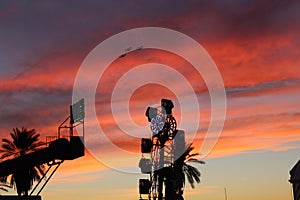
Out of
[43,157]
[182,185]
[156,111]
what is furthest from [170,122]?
[43,157]

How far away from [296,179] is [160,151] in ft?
64.8

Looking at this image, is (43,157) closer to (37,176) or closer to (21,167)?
(21,167)

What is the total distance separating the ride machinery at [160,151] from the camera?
344 feet

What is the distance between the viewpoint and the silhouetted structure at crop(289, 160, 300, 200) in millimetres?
102188

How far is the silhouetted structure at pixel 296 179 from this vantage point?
10219 cm

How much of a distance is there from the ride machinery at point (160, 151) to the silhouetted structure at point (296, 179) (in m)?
16.1

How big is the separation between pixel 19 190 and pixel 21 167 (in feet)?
49.6

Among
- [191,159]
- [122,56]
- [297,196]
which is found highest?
[122,56]

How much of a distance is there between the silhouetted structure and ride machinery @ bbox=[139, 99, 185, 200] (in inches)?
634

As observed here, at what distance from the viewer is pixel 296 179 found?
10444 cm

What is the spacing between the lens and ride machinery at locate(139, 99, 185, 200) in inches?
4134

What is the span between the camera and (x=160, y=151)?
348 feet

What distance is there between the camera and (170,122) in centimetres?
10575

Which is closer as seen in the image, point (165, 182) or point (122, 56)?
point (122, 56)
